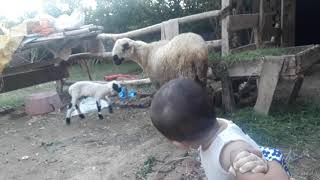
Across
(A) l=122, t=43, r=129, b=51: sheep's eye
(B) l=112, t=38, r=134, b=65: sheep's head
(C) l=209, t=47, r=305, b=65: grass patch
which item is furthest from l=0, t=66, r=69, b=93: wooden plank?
(C) l=209, t=47, r=305, b=65: grass patch

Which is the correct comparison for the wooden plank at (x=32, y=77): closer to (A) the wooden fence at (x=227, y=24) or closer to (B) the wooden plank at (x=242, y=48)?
(A) the wooden fence at (x=227, y=24)

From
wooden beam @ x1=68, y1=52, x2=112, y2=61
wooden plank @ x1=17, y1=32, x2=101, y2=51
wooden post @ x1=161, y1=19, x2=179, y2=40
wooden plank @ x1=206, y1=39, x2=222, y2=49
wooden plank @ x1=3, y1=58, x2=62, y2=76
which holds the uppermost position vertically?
wooden post @ x1=161, y1=19, x2=179, y2=40

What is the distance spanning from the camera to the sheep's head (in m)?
6.60

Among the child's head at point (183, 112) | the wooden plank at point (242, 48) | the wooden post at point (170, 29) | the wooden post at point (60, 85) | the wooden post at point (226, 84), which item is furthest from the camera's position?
the wooden post at point (60, 85)

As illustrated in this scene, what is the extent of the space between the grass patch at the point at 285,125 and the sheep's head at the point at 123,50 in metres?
1.86

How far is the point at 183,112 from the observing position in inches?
67.5

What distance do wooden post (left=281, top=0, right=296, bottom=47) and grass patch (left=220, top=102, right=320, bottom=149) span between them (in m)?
3.03

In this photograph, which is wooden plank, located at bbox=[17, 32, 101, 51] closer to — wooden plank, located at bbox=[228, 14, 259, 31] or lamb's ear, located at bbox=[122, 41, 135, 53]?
lamb's ear, located at bbox=[122, 41, 135, 53]

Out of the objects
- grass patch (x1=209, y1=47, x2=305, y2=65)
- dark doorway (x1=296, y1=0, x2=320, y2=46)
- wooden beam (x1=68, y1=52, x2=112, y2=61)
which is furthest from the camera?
dark doorway (x1=296, y1=0, x2=320, y2=46)

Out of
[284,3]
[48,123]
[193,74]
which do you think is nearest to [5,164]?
[48,123]

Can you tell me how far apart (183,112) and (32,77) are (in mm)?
7082

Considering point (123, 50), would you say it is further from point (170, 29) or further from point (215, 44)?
point (215, 44)

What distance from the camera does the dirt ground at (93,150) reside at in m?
4.38

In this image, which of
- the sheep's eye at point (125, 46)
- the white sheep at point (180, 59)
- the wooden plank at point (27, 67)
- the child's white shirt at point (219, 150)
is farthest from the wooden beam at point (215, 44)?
the child's white shirt at point (219, 150)
